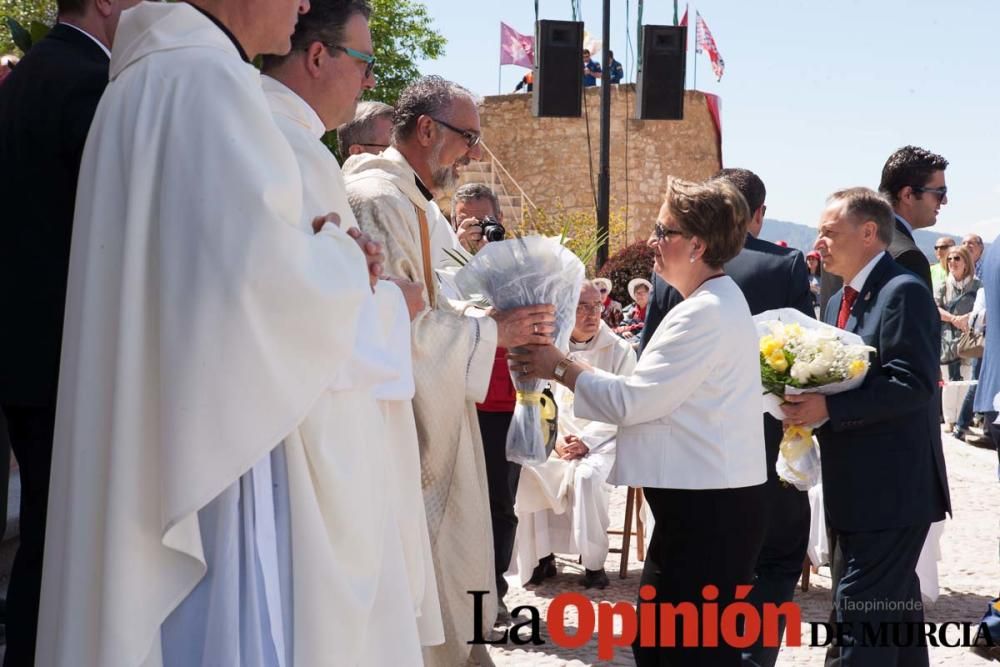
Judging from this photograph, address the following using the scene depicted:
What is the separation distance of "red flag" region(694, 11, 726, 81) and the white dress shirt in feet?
109

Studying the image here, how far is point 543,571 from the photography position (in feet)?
23.8

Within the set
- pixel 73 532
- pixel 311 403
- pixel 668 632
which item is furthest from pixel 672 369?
pixel 73 532

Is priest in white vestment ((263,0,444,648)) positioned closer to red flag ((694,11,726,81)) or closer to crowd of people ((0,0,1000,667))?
crowd of people ((0,0,1000,667))

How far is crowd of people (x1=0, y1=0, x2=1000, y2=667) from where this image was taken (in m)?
2.21

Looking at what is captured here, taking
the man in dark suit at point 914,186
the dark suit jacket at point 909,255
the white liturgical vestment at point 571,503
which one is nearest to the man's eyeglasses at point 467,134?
the dark suit jacket at point 909,255

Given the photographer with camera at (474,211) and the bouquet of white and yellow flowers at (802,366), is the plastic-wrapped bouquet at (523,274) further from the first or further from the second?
the photographer with camera at (474,211)

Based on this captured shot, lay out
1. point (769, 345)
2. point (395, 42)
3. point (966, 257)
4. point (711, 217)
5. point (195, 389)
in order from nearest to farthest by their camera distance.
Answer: point (195, 389), point (711, 217), point (769, 345), point (966, 257), point (395, 42)

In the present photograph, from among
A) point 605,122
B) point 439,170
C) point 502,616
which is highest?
point 605,122

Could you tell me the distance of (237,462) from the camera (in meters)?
2.20

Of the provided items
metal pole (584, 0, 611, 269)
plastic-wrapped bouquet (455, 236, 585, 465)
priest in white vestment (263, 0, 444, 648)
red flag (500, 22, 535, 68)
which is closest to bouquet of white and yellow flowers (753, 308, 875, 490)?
plastic-wrapped bouquet (455, 236, 585, 465)

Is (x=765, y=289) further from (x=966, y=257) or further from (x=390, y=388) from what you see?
(x=966, y=257)

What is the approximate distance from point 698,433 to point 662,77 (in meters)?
13.2

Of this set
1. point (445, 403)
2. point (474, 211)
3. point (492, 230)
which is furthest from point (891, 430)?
point (474, 211)

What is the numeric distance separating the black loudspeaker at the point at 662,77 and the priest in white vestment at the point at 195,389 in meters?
14.4
